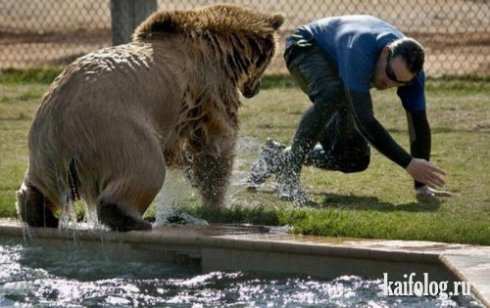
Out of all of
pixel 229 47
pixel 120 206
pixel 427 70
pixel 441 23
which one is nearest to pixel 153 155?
pixel 120 206

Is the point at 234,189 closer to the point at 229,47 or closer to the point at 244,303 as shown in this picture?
the point at 229,47

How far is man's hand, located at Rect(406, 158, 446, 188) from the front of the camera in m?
7.21

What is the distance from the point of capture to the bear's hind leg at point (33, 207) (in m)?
7.14

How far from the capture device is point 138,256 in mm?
6855

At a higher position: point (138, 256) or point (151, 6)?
point (151, 6)

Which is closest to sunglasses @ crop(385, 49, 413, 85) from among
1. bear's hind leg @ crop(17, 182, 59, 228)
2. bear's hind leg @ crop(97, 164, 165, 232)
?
bear's hind leg @ crop(97, 164, 165, 232)

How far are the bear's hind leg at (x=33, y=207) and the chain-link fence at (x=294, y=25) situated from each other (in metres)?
6.73

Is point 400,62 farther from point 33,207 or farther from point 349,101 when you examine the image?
point 33,207

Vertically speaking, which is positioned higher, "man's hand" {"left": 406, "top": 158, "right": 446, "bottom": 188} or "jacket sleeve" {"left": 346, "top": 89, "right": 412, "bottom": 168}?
"jacket sleeve" {"left": 346, "top": 89, "right": 412, "bottom": 168}

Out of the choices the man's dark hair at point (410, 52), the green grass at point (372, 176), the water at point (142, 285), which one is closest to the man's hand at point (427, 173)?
the green grass at point (372, 176)

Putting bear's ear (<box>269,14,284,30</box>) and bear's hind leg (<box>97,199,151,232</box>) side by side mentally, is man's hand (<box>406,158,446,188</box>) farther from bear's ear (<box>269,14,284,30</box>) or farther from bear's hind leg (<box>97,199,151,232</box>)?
bear's hind leg (<box>97,199,151,232</box>)

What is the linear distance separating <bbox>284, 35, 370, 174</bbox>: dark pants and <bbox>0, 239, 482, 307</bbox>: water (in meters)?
1.75

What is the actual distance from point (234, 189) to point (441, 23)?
964 centimetres

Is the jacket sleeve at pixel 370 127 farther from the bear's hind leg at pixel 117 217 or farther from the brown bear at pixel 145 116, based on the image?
the bear's hind leg at pixel 117 217
